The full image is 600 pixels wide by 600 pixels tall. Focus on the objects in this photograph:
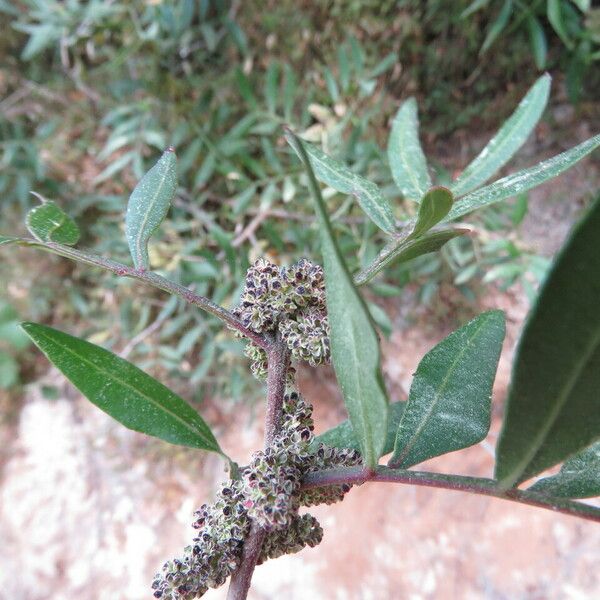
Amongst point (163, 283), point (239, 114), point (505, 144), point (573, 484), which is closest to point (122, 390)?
point (163, 283)

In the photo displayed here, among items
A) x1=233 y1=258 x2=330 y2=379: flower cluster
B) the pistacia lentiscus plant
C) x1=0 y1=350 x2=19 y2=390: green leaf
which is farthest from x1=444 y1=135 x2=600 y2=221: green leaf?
x1=0 y1=350 x2=19 y2=390: green leaf

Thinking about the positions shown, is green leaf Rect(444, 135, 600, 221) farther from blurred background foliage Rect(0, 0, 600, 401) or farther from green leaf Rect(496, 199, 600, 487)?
blurred background foliage Rect(0, 0, 600, 401)

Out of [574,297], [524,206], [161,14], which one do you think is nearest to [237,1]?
[161,14]

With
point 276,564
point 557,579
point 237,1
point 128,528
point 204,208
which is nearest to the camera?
point 237,1

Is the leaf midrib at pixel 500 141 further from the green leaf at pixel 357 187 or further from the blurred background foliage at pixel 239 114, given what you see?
the blurred background foliage at pixel 239 114

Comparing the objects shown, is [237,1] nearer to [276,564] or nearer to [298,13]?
[298,13]

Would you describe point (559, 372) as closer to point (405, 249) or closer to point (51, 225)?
point (405, 249)
